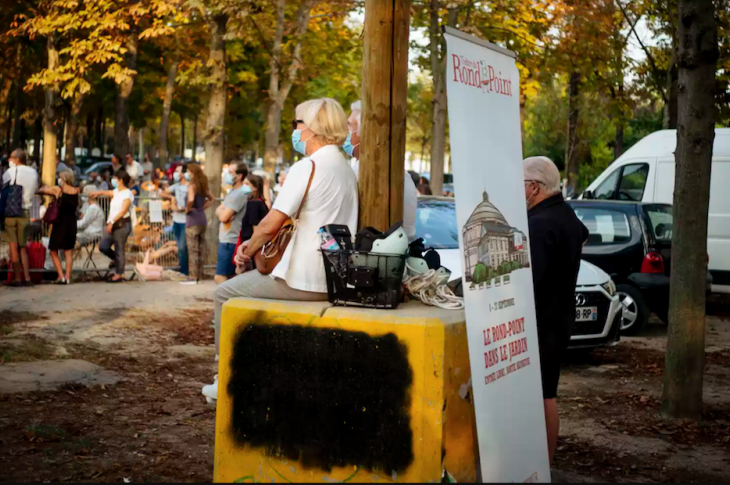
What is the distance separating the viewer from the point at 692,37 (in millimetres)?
7770

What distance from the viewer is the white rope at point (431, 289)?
504 cm

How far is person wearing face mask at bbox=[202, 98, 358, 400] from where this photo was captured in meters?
5.22

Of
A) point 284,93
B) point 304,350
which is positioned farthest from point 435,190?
point 304,350

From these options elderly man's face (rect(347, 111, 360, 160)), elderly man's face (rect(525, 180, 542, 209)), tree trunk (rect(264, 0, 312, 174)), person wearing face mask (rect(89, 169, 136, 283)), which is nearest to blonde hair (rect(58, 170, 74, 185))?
person wearing face mask (rect(89, 169, 136, 283))

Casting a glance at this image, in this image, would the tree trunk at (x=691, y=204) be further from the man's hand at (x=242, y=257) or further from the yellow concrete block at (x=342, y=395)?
the man's hand at (x=242, y=257)

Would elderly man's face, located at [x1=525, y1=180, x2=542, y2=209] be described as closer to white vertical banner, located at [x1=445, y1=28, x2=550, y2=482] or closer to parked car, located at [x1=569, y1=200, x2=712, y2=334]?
white vertical banner, located at [x1=445, y1=28, x2=550, y2=482]

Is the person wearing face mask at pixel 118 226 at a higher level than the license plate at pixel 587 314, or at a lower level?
higher

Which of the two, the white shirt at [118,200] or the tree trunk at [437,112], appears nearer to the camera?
the white shirt at [118,200]

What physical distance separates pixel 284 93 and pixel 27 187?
11741mm

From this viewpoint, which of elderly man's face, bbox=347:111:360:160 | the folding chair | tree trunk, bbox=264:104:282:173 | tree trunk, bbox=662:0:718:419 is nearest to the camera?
elderly man's face, bbox=347:111:360:160

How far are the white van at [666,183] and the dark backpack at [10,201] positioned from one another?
9.41 metres

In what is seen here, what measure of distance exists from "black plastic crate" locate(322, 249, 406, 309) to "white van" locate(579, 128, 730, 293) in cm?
1078

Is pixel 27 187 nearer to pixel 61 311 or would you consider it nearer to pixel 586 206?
pixel 61 311

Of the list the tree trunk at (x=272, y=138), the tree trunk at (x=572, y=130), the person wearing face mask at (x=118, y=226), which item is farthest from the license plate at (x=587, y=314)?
the tree trunk at (x=572, y=130)
